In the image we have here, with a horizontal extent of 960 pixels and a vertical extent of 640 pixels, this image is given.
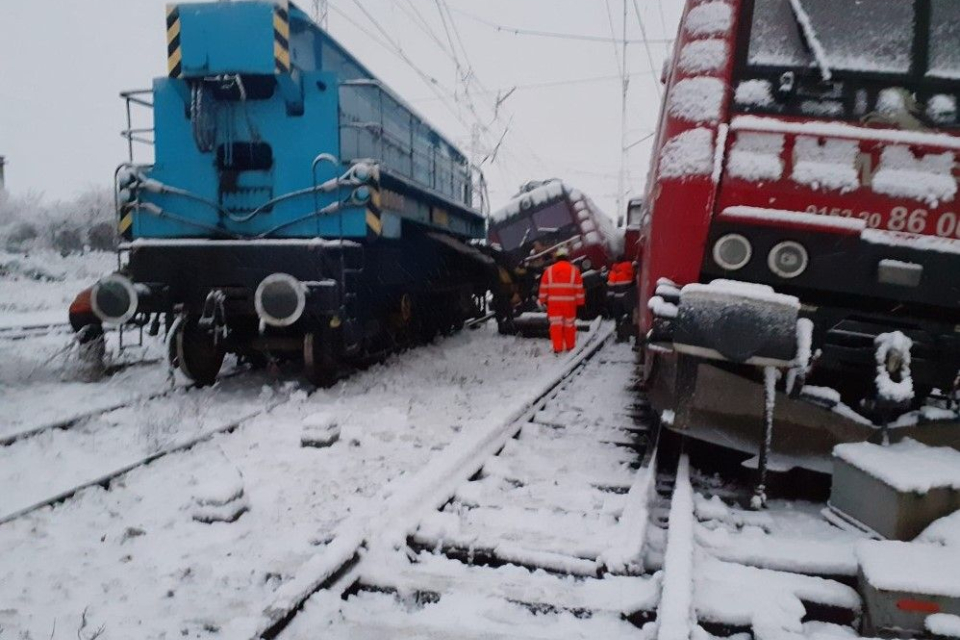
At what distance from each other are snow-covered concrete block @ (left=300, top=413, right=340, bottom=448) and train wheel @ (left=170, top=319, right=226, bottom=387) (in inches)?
91.5

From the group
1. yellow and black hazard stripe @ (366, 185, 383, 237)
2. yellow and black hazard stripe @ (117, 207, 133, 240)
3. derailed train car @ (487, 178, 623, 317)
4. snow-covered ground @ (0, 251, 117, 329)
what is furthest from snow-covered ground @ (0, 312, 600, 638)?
snow-covered ground @ (0, 251, 117, 329)

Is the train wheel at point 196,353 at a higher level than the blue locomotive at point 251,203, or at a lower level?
lower

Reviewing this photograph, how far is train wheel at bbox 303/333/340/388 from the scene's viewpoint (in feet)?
21.9

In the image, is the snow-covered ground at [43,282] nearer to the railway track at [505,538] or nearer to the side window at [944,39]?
the railway track at [505,538]

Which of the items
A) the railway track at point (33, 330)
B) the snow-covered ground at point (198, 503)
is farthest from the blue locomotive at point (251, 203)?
the railway track at point (33, 330)

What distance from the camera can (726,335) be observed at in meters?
3.18

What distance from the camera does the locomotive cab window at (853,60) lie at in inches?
142

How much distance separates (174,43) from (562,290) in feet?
18.1

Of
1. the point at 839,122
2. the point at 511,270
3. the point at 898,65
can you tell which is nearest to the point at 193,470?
the point at 839,122

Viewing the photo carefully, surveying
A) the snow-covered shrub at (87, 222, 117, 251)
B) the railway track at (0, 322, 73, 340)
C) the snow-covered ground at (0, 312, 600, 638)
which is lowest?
the snow-covered ground at (0, 312, 600, 638)

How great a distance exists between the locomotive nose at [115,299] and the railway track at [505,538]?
145 inches

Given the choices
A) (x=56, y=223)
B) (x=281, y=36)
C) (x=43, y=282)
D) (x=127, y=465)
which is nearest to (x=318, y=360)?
(x=127, y=465)

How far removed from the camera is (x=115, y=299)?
248 inches

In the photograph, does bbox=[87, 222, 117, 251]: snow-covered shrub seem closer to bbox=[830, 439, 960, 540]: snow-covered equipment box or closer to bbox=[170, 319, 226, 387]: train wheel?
bbox=[170, 319, 226, 387]: train wheel
